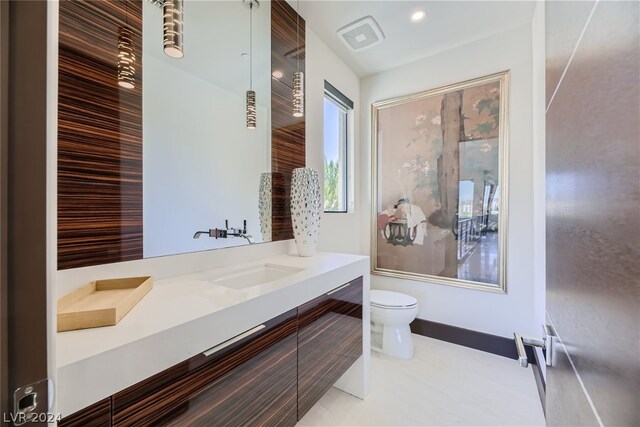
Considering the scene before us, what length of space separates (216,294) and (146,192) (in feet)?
1.96

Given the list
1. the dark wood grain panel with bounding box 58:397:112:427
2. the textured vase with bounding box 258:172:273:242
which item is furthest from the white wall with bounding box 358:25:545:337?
the dark wood grain panel with bounding box 58:397:112:427

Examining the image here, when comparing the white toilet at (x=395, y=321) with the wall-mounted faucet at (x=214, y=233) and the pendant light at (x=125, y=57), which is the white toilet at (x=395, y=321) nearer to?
the wall-mounted faucet at (x=214, y=233)

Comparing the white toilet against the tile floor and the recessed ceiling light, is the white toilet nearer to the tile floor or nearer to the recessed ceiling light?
the tile floor

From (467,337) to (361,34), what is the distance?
277 cm

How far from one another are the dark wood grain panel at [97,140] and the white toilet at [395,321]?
178 centimetres

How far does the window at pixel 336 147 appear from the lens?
249 cm

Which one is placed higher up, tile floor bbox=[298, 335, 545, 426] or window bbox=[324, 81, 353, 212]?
window bbox=[324, 81, 353, 212]

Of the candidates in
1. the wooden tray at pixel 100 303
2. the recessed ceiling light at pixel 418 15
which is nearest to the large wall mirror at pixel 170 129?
the wooden tray at pixel 100 303

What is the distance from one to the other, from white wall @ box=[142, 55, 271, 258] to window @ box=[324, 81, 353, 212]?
2.78ft

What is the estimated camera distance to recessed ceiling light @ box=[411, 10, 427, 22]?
1931mm

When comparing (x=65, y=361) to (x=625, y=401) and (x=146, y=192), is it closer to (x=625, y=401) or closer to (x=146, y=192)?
(x=146, y=192)

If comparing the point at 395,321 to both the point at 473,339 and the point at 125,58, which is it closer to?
the point at 473,339

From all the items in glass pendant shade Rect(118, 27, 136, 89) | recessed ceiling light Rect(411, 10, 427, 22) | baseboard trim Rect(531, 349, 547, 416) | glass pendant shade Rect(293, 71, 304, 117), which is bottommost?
baseboard trim Rect(531, 349, 547, 416)

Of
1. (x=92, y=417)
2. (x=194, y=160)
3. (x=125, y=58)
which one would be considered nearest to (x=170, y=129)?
(x=194, y=160)
